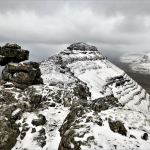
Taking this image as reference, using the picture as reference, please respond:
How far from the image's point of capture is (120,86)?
60.5m

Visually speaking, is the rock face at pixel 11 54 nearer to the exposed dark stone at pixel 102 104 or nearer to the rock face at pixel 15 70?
the rock face at pixel 15 70

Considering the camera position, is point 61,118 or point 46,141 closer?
point 46,141

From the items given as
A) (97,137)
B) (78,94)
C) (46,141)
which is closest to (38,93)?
(78,94)

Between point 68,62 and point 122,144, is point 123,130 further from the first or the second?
point 68,62

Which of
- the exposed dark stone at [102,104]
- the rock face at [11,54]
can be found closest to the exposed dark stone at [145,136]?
the exposed dark stone at [102,104]

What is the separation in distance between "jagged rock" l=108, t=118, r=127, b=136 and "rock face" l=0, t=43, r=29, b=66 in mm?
26099

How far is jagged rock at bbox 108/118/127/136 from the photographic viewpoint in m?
8.72

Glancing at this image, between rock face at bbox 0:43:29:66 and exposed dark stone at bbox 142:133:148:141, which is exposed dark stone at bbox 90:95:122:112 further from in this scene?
rock face at bbox 0:43:29:66

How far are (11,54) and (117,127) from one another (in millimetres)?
27884

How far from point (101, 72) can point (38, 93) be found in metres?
47.6

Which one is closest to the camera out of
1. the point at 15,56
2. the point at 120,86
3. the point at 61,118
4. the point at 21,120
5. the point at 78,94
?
the point at 21,120

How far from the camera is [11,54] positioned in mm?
24781

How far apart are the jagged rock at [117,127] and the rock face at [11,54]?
2610 centimetres

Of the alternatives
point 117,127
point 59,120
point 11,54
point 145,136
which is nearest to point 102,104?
point 117,127
